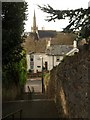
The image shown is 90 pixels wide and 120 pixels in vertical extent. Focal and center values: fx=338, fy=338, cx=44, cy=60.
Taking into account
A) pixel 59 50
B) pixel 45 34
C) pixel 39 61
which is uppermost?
pixel 45 34

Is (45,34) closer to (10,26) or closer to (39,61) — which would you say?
(39,61)

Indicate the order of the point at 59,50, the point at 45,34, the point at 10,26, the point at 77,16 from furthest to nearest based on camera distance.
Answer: the point at 45,34
the point at 59,50
the point at 10,26
the point at 77,16

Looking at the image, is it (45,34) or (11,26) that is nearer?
(11,26)

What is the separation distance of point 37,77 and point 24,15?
50097 millimetres

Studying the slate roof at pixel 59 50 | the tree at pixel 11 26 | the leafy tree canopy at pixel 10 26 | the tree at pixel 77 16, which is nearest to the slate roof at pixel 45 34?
the slate roof at pixel 59 50

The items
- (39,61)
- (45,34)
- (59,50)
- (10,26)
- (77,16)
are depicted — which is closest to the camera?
(77,16)

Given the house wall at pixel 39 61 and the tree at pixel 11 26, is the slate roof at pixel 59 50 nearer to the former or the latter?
the house wall at pixel 39 61

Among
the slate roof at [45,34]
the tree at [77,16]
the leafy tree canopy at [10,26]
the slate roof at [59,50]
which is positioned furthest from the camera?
the slate roof at [45,34]

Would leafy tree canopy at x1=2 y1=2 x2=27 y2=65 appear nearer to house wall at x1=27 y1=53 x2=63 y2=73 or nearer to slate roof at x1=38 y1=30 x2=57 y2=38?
house wall at x1=27 y1=53 x2=63 y2=73

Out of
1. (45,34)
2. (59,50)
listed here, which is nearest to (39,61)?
(59,50)

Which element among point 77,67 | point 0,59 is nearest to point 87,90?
point 77,67

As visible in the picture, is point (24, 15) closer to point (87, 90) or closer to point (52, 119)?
point (52, 119)

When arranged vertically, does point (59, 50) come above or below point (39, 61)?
above

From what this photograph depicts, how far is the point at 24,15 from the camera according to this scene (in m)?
15.6
